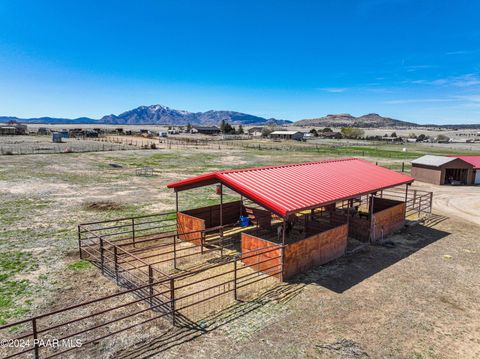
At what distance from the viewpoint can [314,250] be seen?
12.1m

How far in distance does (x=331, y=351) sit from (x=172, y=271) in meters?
6.06

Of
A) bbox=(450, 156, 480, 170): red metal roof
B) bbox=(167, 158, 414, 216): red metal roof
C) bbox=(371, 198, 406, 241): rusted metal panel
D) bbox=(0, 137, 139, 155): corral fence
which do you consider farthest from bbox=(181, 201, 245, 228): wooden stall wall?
bbox=(0, 137, 139, 155): corral fence

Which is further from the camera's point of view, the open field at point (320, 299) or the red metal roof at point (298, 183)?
the red metal roof at point (298, 183)

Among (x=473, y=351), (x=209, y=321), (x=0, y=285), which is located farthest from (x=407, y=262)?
(x=0, y=285)

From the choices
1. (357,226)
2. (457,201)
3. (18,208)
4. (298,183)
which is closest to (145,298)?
(298,183)

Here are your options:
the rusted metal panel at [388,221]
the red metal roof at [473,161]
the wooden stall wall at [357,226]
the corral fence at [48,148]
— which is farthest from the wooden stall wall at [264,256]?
the corral fence at [48,148]

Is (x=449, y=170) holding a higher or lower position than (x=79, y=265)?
higher

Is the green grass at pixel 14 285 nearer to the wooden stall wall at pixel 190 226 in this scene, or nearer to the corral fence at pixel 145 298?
the corral fence at pixel 145 298

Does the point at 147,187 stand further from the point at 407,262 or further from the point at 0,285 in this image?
the point at 407,262

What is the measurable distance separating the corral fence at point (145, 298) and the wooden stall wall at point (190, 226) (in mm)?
245

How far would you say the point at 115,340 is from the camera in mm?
7680

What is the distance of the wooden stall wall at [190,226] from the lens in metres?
13.9

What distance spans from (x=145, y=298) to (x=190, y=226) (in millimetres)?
6834

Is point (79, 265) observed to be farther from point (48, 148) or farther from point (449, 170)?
point (48, 148)
